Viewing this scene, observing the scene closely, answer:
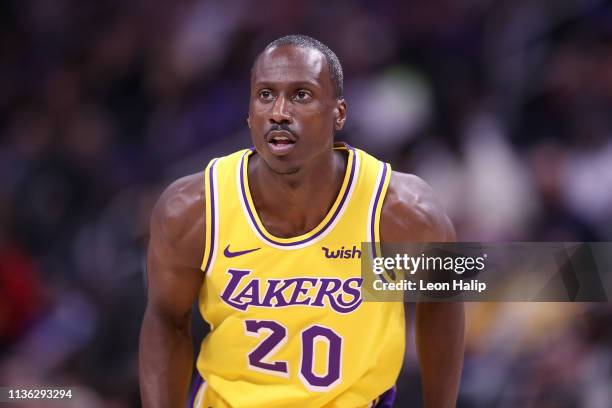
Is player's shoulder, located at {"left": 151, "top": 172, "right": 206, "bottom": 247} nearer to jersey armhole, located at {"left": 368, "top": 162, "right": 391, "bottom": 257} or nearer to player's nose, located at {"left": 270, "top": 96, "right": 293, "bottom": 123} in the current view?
player's nose, located at {"left": 270, "top": 96, "right": 293, "bottom": 123}

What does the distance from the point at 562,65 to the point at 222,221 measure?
370 centimetres

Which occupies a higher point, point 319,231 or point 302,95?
point 302,95

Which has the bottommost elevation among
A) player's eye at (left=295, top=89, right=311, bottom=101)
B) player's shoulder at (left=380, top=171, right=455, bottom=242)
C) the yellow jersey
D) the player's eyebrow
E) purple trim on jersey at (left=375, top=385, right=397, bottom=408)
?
purple trim on jersey at (left=375, top=385, right=397, bottom=408)

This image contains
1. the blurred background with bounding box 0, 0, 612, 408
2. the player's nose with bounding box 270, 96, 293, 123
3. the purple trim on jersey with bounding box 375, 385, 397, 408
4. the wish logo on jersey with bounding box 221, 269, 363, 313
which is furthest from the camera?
the blurred background with bounding box 0, 0, 612, 408

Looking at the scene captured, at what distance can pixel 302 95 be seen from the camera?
305 centimetres

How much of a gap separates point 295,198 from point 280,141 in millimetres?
258

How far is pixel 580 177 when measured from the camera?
19.2ft

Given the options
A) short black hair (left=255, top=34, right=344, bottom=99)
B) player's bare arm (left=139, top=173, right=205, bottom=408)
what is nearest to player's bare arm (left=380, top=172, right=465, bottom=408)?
short black hair (left=255, top=34, right=344, bottom=99)

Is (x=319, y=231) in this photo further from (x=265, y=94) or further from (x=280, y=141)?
(x=265, y=94)

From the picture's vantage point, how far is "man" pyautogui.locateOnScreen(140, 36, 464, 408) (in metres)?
3.17

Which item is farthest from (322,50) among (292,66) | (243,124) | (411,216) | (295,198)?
(243,124)

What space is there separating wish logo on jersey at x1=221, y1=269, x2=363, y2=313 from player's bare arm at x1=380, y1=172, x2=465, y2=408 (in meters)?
0.20

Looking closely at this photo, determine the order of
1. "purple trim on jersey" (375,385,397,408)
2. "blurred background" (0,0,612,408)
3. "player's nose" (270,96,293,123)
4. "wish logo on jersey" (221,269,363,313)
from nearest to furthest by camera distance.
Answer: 1. "player's nose" (270,96,293,123)
2. "wish logo on jersey" (221,269,363,313)
3. "purple trim on jersey" (375,385,397,408)
4. "blurred background" (0,0,612,408)

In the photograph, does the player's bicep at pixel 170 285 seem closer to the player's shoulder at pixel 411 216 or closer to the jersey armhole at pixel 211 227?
the jersey armhole at pixel 211 227
